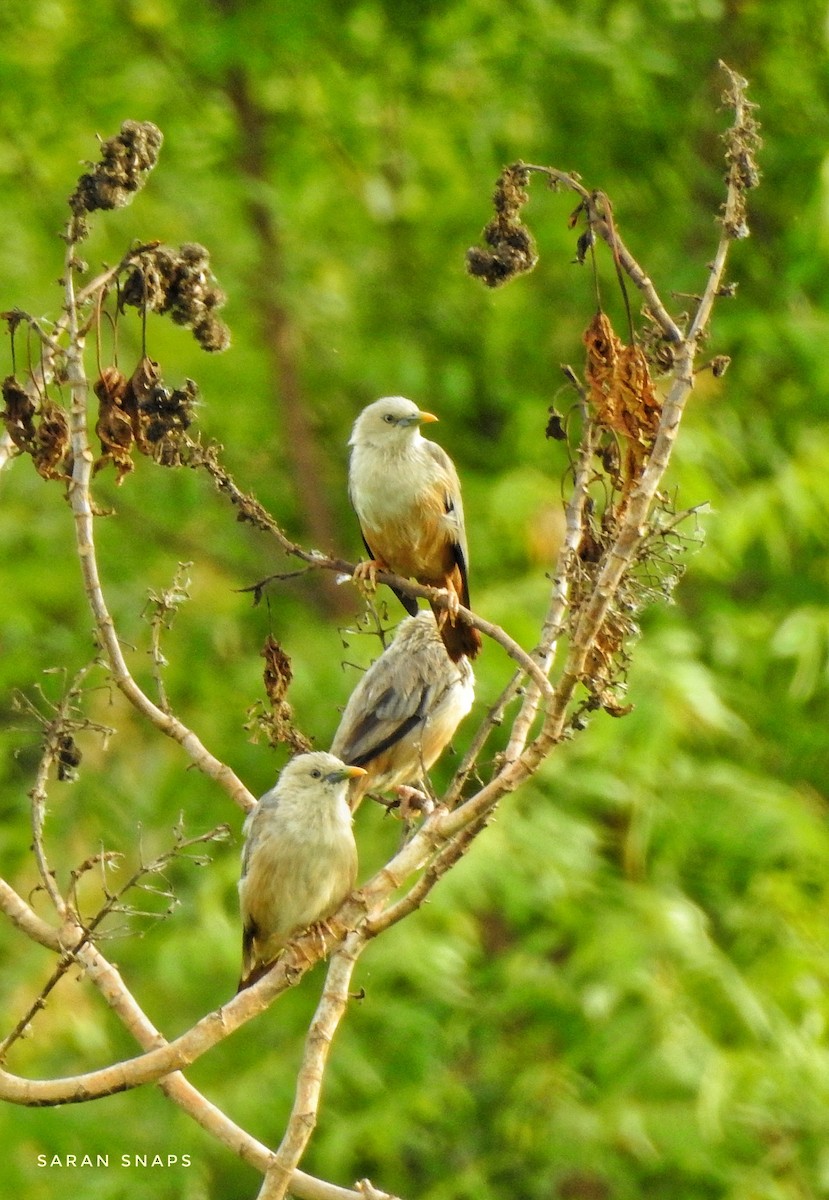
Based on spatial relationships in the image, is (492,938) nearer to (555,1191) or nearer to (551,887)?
(555,1191)

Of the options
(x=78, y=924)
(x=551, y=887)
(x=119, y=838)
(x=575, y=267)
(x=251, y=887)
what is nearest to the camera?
(x=78, y=924)

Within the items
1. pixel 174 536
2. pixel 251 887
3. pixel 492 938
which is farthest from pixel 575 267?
pixel 251 887

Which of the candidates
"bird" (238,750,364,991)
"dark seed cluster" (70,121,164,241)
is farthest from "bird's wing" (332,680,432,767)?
"dark seed cluster" (70,121,164,241)

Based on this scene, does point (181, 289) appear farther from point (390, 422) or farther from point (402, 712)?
point (402, 712)

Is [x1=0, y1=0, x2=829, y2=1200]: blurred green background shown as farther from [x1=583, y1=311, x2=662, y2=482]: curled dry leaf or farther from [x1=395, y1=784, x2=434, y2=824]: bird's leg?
[x1=583, y1=311, x2=662, y2=482]: curled dry leaf

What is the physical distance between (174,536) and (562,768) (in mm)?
2683

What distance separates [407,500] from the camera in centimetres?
568

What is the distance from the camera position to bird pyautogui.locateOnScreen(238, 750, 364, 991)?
467 centimetres

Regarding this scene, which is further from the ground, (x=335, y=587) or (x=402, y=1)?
(x=402, y=1)

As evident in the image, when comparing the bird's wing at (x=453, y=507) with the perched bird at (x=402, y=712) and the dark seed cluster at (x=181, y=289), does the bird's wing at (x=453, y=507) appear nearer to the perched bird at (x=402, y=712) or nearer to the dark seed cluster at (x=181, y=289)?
the perched bird at (x=402, y=712)

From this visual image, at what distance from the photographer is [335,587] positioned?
9.19 metres

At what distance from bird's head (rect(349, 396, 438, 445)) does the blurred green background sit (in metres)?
1.37

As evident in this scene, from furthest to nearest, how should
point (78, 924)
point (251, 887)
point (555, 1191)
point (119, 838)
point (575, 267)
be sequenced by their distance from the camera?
point (575, 267)
point (555, 1191)
point (119, 838)
point (251, 887)
point (78, 924)

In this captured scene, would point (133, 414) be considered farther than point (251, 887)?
No
